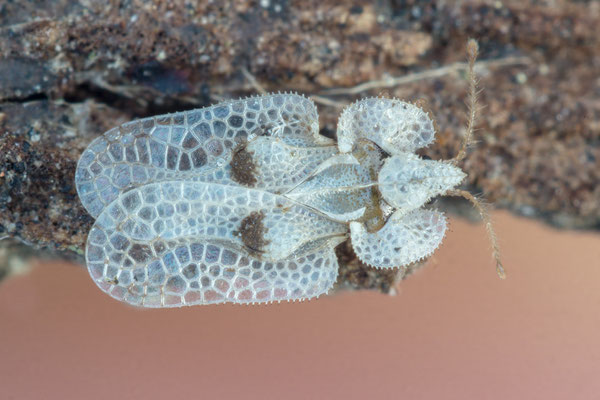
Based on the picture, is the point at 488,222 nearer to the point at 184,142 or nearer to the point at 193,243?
the point at 193,243

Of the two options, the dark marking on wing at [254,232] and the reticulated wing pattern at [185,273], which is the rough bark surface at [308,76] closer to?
the reticulated wing pattern at [185,273]

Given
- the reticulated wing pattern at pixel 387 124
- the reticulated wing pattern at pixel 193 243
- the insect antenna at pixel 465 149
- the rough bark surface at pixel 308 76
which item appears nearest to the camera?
the reticulated wing pattern at pixel 193 243

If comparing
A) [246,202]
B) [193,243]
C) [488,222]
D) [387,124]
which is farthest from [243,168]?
[488,222]

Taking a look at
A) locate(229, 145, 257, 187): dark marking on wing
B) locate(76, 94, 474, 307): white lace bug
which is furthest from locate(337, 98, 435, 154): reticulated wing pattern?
locate(229, 145, 257, 187): dark marking on wing

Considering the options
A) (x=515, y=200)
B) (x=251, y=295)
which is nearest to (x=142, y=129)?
(x=251, y=295)

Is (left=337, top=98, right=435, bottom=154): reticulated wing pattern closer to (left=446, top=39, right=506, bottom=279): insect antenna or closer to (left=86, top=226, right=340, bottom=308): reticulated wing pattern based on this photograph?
(left=446, top=39, right=506, bottom=279): insect antenna

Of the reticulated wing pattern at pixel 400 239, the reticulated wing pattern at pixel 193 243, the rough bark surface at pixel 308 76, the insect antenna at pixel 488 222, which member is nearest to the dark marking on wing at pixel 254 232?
the reticulated wing pattern at pixel 193 243
